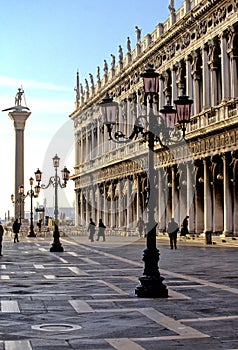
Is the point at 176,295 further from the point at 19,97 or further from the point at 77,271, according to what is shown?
the point at 19,97

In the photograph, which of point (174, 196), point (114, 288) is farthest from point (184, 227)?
point (114, 288)

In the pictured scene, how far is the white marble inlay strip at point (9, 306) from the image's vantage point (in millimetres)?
11992

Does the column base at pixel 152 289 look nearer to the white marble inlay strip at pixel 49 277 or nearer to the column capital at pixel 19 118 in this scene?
the white marble inlay strip at pixel 49 277

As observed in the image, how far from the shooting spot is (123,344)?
29.6ft

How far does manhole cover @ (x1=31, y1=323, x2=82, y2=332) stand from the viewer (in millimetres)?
10118

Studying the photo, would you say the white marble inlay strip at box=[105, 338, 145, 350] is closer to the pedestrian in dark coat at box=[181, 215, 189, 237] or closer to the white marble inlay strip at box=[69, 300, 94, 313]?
the white marble inlay strip at box=[69, 300, 94, 313]

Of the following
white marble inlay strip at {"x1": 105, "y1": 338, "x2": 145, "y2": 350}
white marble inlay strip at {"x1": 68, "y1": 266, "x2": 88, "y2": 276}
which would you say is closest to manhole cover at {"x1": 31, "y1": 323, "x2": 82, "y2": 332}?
white marble inlay strip at {"x1": 105, "y1": 338, "x2": 145, "y2": 350}

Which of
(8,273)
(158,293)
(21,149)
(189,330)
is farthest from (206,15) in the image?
(21,149)

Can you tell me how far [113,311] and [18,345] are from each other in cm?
327

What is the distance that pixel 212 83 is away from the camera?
39.5 m

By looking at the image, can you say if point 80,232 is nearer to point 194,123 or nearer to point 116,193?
→ point 116,193

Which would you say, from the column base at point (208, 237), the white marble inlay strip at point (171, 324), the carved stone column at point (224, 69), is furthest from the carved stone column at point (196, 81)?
the white marble inlay strip at point (171, 324)

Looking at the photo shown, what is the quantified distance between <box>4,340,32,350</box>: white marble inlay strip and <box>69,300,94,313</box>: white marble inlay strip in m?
2.87

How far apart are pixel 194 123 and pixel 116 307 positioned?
29.2 metres
